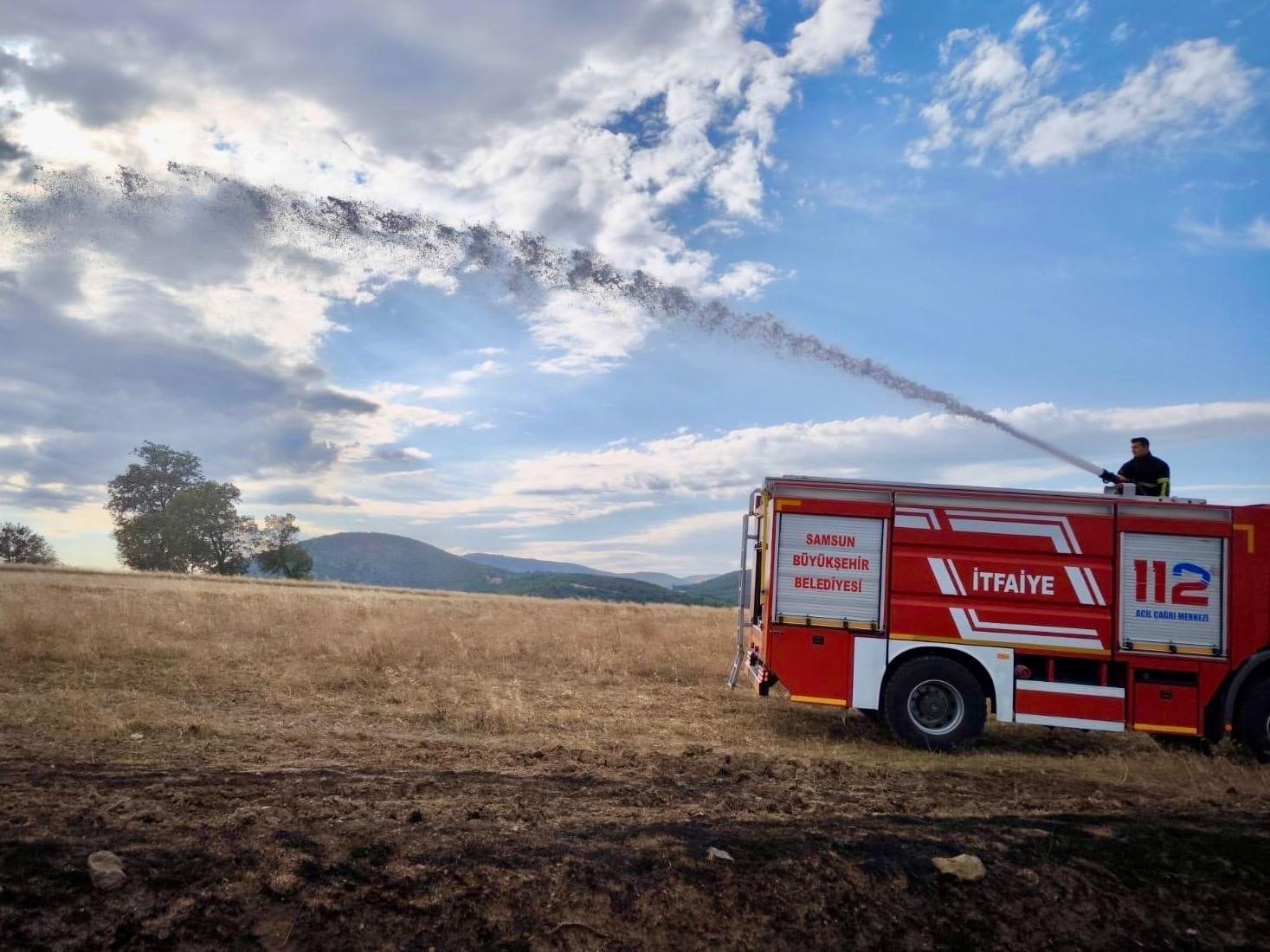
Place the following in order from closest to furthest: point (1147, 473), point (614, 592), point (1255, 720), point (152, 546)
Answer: point (1255, 720) → point (1147, 473) → point (614, 592) → point (152, 546)

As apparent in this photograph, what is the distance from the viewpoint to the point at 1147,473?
10805 millimetres

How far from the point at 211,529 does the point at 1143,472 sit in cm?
6068

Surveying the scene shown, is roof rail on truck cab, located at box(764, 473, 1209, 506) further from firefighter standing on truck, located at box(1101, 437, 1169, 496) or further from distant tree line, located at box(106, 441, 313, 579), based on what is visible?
distant tree line, located at box(106, 441, 313, 579)

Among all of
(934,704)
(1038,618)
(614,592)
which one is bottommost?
(614,592)

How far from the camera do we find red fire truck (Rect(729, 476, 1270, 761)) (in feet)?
31.3

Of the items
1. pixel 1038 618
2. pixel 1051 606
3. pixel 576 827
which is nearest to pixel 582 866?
pixel 576 827

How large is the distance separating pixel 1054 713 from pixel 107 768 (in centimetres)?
955

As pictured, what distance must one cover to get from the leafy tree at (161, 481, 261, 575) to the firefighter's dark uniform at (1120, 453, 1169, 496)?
59689mm

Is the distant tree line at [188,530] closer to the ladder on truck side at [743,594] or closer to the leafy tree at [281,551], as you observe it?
the leafy tree at [281,551]

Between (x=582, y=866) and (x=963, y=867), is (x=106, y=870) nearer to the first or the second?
(x=582, y=866)

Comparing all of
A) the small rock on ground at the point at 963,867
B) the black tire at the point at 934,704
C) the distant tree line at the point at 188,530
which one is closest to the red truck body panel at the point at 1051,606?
the black tire at the point at 934,704

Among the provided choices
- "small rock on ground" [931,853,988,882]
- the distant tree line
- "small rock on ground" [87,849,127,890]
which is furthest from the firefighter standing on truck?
the distant tree line

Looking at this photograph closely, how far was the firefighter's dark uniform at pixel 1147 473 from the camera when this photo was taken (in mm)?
10680

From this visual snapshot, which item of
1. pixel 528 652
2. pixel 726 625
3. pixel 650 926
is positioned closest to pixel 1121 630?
pixel 650 926
